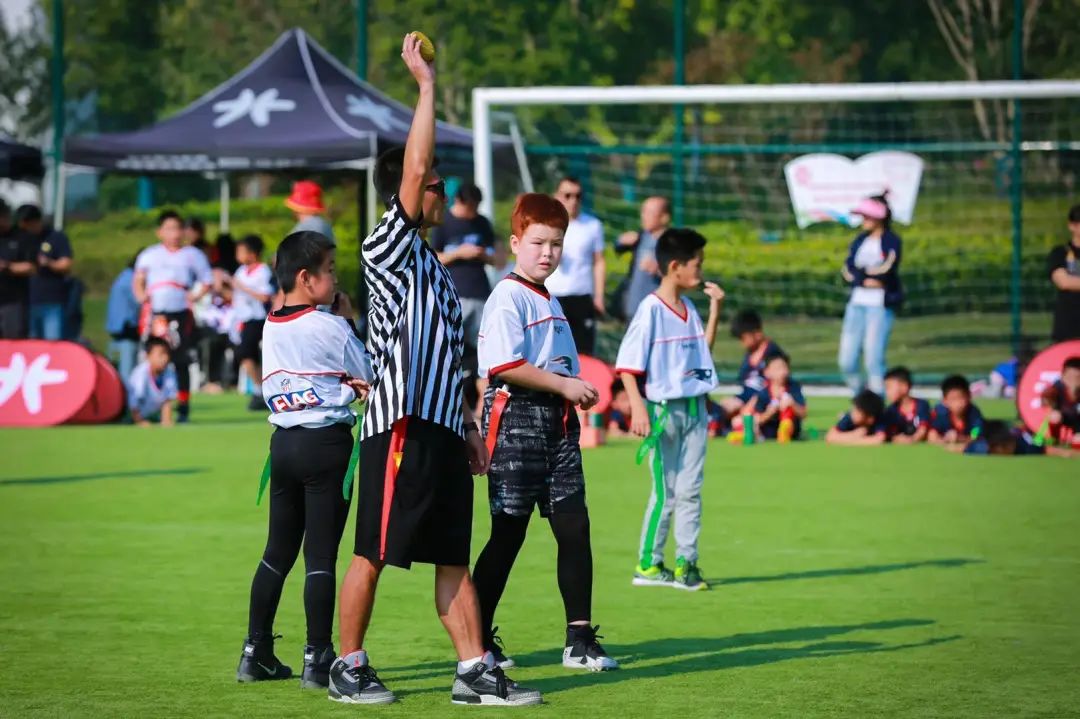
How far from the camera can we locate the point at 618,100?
17.3 metres

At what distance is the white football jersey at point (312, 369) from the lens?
643 cm

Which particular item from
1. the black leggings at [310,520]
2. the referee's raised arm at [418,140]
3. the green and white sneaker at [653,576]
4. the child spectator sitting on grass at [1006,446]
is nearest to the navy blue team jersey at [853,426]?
the child spectator sitting on grass at [1006,446]

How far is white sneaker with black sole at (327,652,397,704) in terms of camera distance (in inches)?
238

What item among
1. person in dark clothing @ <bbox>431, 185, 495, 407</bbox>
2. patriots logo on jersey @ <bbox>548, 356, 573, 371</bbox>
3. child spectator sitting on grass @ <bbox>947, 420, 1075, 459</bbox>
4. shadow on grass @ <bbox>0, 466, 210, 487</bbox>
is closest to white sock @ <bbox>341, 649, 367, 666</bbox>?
patriots logo on jersey @ <bbox>548, 356, 573, 371</bbox>

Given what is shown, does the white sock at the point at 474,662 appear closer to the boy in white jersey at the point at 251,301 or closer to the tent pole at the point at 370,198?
the boy in white jersey at the point at 251,301

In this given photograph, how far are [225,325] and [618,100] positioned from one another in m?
6.16

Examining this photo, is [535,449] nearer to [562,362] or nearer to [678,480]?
[562,362]

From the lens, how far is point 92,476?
12906mm

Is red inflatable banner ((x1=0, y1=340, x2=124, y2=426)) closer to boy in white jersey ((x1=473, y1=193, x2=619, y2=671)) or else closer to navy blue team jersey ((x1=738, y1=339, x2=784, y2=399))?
navy blue team jersey ((x1=738, y1=339, x2=784, y2=399))

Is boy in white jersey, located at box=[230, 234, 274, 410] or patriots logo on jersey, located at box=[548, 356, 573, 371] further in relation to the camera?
boy in white jersey, located at box=[230, 234, 274, 410]

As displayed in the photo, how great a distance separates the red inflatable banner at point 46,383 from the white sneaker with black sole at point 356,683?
11308 millimetres

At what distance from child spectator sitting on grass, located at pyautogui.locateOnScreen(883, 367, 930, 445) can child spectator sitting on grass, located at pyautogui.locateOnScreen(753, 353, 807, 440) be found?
2.51ft

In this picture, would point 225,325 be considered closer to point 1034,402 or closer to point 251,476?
point 251,476

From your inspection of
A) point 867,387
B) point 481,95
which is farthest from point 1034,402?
point 481,95
